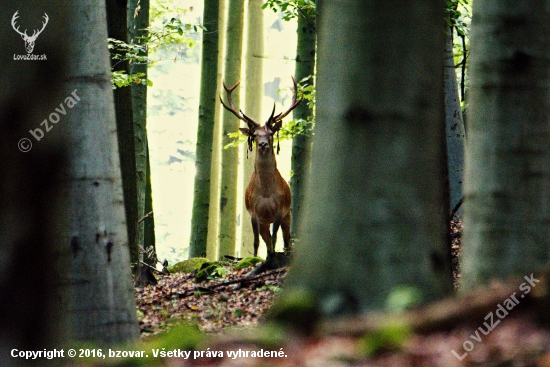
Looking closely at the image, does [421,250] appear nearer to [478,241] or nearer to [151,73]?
[478,241]

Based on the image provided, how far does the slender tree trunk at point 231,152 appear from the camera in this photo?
19734mm

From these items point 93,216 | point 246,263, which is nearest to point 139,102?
point 246,263

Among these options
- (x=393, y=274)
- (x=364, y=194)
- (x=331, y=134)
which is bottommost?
(x=393, y=274)

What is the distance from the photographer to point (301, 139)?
48.8 feet

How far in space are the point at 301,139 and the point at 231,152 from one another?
5267 mm

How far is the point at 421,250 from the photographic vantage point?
12.6 ft

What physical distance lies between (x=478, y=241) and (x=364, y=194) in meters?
0.77

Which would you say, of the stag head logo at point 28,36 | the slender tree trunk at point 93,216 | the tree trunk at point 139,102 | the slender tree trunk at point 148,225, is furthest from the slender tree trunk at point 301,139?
the stag head logo at point 28,36

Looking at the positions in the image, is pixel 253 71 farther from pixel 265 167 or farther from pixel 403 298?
pixel 403 298

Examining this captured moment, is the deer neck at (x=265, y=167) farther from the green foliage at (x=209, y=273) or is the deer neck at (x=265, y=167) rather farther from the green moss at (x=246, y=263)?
the green foliage at (x=209, y=273)

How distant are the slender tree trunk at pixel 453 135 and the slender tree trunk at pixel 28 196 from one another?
9.97 metres

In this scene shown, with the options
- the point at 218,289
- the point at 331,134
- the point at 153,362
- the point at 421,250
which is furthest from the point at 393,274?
the point at 218,289

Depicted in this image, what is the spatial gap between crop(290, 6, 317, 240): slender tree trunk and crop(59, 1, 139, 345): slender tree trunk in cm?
1036

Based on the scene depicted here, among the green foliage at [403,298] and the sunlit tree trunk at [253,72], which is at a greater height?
the sunlit tree trunk at [253,72]
